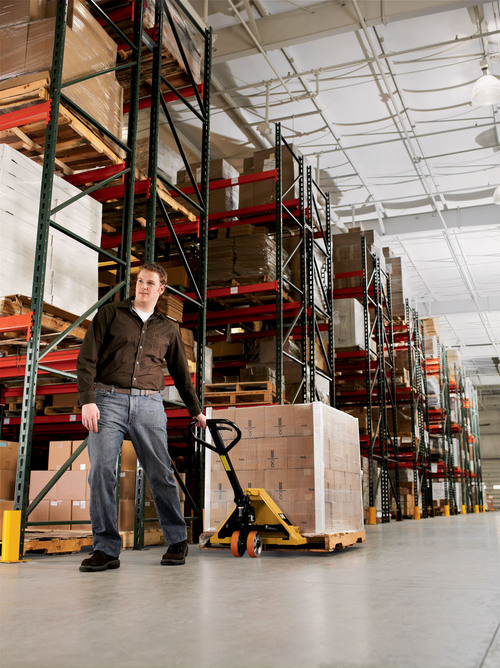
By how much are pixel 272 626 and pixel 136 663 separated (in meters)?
0.57

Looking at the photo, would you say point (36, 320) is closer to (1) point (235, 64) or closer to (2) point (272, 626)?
(2) point (272, 626)

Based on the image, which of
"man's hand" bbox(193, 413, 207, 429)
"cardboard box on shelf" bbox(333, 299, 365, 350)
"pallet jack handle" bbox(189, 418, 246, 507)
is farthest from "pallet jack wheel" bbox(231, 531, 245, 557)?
"cardboard box on shelf" bbox(333, 299, 365, 350)

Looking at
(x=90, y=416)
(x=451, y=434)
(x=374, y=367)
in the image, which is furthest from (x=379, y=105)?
(x=451, y=434)

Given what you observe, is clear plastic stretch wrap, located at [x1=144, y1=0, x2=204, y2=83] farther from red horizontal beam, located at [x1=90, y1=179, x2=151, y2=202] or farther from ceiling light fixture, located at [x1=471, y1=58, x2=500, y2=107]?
ceiling light fixture, located at [x1=471, y1=58, x2=500, y2=107]

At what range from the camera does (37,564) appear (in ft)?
13.4

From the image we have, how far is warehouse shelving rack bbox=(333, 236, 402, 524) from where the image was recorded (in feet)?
39.7

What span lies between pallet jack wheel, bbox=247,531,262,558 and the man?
0.64 meters

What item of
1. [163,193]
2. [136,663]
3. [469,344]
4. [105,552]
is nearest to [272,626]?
[136,663]

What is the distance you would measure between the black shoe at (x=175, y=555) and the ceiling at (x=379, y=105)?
26.3ft

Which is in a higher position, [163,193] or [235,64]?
[235,64]

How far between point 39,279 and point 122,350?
3.12ft

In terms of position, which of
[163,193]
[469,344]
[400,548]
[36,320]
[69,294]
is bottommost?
[400,548]

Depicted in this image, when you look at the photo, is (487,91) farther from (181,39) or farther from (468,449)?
(468,449)

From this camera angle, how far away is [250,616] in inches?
87.3
